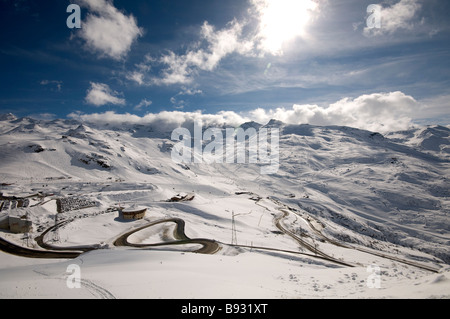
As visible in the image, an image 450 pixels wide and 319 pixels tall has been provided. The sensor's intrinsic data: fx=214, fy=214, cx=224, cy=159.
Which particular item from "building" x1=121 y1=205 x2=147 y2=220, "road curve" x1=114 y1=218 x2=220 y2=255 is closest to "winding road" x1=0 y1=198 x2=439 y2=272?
"road curve" x1=114 y1=218 x2=220 y2=255

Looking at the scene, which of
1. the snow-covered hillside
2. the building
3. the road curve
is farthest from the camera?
the building

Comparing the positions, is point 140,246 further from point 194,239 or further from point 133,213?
point 133,213

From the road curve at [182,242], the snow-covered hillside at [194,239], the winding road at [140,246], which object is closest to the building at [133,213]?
the snow-covered hillside at [194,239]

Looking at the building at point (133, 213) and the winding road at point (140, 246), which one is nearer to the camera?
the winding road at point (140, 246)

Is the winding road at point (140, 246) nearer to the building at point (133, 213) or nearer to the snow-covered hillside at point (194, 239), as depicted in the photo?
the snow-covered hillside at point (194, 239)

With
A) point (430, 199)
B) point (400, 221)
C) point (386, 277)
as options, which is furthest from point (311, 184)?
point (386, 277)

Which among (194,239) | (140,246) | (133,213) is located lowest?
(140,246)

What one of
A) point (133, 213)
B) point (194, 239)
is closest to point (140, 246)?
point (194, 239)

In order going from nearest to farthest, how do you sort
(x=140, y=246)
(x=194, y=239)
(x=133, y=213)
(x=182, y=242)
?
(x=140, y=246) → (x=182, y=242) → (x=194, y=239) → (x=133, y=213)

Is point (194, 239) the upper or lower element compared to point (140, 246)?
upper

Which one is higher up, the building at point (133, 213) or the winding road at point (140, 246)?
the building at point (133, 213)

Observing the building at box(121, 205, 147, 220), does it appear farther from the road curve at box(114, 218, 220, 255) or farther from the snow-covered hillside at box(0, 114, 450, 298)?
the road curve at box(114, 218, 220, 255)
